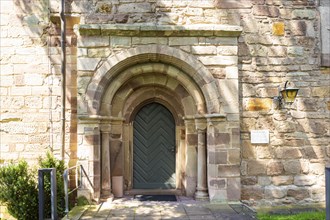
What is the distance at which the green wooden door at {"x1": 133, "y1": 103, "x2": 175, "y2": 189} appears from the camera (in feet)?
19.5

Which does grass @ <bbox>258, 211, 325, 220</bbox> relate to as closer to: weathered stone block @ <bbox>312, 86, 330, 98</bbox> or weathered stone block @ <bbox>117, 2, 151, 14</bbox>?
weathered stone block @ <bbox>312, 86, 330, 98</bbox>

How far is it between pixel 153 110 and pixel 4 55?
2822 millimetres

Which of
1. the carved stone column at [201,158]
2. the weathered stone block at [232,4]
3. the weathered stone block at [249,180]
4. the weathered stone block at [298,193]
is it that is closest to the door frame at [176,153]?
the carved stone column at [201,158]

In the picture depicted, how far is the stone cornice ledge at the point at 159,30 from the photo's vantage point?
5.17m

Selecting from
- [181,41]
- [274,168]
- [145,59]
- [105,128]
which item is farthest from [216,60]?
[105,128]

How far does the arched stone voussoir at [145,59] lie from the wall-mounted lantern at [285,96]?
108 centimetres

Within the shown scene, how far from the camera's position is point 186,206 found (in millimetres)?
4930

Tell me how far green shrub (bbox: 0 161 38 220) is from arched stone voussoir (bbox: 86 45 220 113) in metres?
1.51

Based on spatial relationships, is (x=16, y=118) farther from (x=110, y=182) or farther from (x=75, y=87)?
(x=110, y=182)

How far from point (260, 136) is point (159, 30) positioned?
2.51 metres

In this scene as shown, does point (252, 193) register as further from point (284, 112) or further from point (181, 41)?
point (181, 41)

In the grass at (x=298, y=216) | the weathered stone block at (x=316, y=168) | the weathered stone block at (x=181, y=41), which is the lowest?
the grass at (x=298, y=216)

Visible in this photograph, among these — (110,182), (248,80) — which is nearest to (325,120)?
(248,80)

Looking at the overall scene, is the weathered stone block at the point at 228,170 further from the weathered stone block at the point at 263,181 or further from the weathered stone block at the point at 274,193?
the weathered stone block at the point at 274,193
